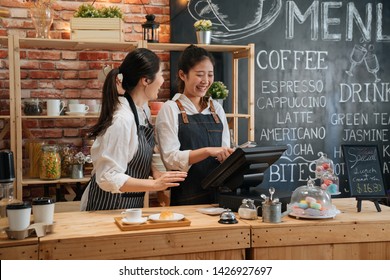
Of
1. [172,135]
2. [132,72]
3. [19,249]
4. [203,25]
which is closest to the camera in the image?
[19,249]

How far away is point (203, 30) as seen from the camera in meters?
4.12

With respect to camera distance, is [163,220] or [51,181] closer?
[163,220]

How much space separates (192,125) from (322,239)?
111cm

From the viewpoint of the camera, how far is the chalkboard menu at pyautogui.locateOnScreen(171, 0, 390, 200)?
4562 mm

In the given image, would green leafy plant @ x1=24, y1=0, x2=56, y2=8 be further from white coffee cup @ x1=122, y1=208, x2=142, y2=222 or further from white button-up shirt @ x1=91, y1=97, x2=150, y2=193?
white coffee cup @ x1=122, y1=208, x2=142, y2=222

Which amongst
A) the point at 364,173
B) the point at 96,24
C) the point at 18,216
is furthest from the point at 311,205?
the point at 96,24

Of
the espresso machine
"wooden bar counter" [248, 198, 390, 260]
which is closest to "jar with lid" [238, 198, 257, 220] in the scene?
"wooden bar counter" [248, 198, 390, 260]

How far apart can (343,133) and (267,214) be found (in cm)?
276

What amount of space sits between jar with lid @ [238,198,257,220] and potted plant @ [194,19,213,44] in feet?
6.84

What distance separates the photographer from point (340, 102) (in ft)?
15.6

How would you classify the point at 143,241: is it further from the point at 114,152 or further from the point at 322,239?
the point at 322,239

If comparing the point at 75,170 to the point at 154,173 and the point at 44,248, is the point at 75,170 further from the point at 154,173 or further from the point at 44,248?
the point at 44,248

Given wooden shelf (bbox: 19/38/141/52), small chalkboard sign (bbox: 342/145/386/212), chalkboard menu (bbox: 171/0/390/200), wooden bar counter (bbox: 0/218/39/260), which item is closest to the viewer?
wooden bar counter (bbox: 0/218/39/260)

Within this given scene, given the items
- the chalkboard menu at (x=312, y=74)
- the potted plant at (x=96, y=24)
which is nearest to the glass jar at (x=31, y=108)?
the potted plant at (x=96, y=24)
